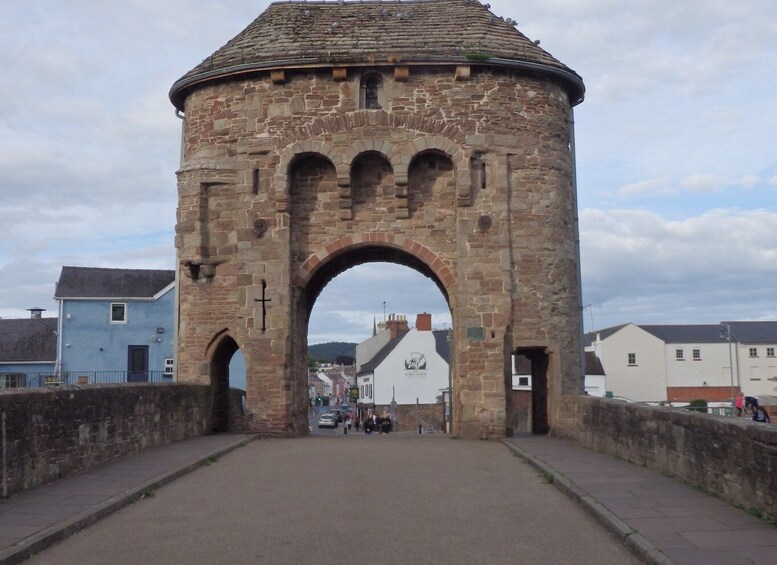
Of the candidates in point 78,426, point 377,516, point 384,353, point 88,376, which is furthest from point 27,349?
point 377,516

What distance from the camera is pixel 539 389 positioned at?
21.7 m

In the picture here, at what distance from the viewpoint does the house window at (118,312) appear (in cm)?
4691

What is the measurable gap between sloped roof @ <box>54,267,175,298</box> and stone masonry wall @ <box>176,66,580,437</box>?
27422 mm

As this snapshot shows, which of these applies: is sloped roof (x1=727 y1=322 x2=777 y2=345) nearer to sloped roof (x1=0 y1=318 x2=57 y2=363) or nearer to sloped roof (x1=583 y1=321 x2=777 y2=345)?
sloped roof (x1=583 y1=321 x2=777 y2=345)

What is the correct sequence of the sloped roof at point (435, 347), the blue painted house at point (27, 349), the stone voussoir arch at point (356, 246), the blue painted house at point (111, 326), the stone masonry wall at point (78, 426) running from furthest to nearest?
the sloped roof at point (435, 347), the blue painted house at point (27, 349), the blue painted house at point (111, 326), the stone voussoir arch at point (356, 246), the stone masonry wall at point (78, 426)

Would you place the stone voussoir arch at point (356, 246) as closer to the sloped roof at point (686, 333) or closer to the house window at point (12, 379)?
the house window at point (12, 379)

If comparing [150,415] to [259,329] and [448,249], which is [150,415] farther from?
[448,249]

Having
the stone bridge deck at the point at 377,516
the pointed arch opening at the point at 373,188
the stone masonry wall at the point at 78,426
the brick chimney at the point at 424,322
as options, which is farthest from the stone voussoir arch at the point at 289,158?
the brick chimney at the point at 424,322

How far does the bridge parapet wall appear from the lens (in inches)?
335

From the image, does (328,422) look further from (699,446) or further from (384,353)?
(699,446)

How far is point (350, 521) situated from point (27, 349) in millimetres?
43392

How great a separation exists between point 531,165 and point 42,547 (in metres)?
14.5

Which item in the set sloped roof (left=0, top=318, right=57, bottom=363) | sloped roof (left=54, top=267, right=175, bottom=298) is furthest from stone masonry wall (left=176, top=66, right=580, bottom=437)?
sloped roof (left=0, top=318, right=57, bottom=363)

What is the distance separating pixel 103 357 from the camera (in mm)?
46531
